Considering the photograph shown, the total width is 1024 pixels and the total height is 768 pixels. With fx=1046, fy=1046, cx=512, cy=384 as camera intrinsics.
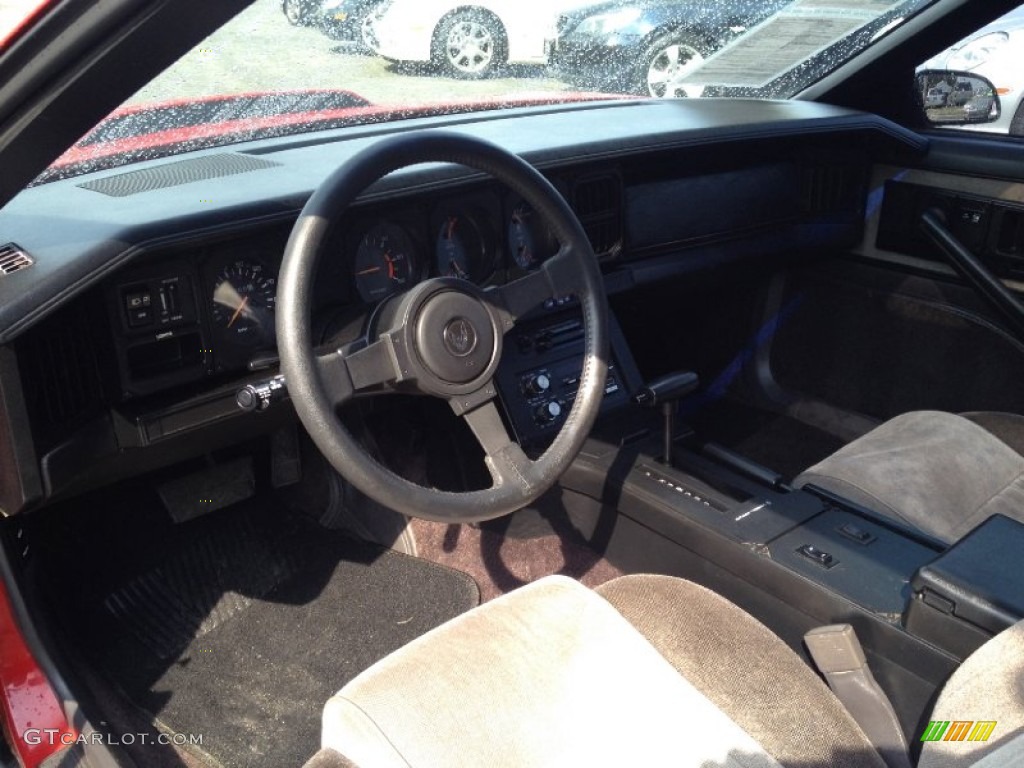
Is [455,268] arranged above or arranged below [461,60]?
below

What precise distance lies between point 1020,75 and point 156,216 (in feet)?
7.96

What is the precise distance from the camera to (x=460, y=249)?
7.84ft

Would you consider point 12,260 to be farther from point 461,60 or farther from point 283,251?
point 461,60

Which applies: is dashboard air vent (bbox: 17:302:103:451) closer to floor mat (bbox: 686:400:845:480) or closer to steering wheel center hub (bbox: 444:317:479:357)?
steering wheel center hub (bbox: 444:317:479:357)

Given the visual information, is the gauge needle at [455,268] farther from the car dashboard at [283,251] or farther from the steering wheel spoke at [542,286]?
the steering wheel spoke at [542,286]

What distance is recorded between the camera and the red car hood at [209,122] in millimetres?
2236

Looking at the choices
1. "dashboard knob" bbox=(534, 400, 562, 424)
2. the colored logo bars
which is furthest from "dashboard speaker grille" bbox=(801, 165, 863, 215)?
the colored logo bars

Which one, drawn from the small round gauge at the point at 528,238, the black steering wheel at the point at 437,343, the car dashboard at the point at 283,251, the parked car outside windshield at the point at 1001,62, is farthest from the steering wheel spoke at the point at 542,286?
the parked car outside windshield at the point at 1001,62

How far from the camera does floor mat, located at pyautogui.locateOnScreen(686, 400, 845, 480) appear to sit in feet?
10.9

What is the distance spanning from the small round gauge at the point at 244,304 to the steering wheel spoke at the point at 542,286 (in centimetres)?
50

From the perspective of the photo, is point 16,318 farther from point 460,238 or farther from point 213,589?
point 213,589

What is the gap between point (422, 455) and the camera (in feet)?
9.58

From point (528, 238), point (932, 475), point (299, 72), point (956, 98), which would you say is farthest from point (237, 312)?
point (956, 98)

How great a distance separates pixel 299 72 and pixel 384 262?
518 millimetres
